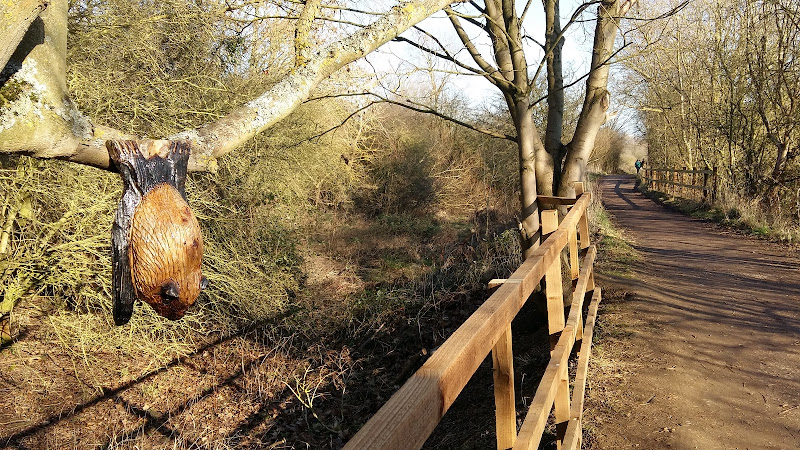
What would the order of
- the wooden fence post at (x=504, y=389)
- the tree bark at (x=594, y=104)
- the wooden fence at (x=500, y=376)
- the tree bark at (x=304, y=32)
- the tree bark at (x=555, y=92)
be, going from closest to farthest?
the wooden fence at (x=500, y=376) → the wooden fence post at (x=504, y=389) → the tree bark at (x=304, y=32) → the tree bark at (x=594, y=104) → the tree bark at (x=555, y=92)

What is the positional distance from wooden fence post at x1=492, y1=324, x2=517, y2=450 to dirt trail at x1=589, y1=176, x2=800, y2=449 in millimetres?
2129

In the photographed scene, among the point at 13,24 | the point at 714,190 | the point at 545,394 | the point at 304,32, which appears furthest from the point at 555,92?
the point at 714,190

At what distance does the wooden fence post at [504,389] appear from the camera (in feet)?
6.71

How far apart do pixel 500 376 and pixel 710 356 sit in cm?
413

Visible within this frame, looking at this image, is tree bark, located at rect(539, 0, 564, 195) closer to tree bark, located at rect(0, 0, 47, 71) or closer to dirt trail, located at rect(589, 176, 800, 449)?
dirt trail, located at rect(589, 176, 800, 449)

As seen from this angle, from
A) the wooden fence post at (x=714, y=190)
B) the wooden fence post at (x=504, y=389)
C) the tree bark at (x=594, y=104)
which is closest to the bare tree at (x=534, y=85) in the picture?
the tree bark at (x=594, y=104)

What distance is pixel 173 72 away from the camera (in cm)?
876

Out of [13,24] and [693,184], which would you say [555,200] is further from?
[693,184]

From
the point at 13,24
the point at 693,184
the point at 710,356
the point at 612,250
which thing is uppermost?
the point at 13,24

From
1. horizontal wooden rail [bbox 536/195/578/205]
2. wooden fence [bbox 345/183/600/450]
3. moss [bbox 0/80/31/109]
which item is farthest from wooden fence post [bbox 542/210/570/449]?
moss [bbox 0/80/31/109]

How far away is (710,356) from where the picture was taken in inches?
205

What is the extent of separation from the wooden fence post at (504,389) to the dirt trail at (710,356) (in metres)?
2.13

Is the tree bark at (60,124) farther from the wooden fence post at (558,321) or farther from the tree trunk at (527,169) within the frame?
the tree trunk at (527,169)

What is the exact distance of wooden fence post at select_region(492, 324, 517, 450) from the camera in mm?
2045
